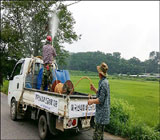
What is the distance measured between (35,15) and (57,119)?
10.7 m

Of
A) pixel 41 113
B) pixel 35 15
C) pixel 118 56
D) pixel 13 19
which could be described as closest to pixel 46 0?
pixel 35 15

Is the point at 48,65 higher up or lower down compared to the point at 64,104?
higher up

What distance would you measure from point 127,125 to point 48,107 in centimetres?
230

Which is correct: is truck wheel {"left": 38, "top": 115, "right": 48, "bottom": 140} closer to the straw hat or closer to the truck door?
the truck door

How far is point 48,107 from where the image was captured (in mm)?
4098

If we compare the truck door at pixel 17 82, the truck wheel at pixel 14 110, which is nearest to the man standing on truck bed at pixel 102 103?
the truck door at pixel 17 82

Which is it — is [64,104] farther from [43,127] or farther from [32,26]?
[32,26]

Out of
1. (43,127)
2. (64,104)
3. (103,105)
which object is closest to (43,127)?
(43,127)

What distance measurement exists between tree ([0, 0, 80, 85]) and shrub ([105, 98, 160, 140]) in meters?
9.12

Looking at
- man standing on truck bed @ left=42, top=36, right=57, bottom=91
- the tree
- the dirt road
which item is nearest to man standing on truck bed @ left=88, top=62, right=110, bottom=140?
the dirt road

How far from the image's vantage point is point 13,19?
45.5 ft

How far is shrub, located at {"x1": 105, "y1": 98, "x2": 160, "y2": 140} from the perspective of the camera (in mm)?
4182

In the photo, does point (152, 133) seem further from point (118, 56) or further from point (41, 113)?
point (118, 56)

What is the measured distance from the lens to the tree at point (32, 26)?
13.2 meters
